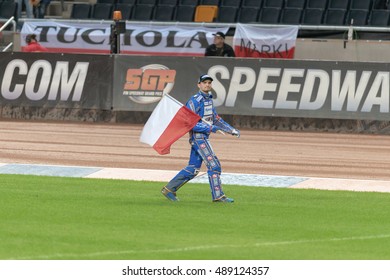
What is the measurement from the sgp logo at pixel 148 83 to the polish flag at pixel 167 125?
1265 cm

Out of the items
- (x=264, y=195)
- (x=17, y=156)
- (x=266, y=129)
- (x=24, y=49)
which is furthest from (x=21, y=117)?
(x=264, y=195)

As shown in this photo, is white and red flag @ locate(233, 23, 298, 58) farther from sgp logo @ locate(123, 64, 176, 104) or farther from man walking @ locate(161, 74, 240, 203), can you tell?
man walking @ locate(161, 74, 240, 203)

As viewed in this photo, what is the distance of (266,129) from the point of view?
28.0 m

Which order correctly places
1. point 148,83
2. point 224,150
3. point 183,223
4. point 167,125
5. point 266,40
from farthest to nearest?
point 266,40
point 148,83
point 224,150
point 167,125
point 183,223

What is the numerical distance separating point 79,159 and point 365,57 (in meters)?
11.6

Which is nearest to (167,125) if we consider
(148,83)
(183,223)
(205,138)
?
(205,138)

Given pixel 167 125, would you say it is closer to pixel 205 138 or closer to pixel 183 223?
pixel 205 138

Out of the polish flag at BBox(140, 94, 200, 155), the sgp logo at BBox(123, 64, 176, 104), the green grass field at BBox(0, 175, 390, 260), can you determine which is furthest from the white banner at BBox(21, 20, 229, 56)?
the polish flag at BBox(140, 94, 200, 155)

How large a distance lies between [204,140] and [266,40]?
15.9 m

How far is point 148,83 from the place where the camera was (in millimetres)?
28875

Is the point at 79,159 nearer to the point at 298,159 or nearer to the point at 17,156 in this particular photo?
the point at 17,156

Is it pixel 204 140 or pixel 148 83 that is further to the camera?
pixel 148 83

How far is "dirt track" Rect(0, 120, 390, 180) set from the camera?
20953 millimetres

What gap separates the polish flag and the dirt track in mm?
4598
